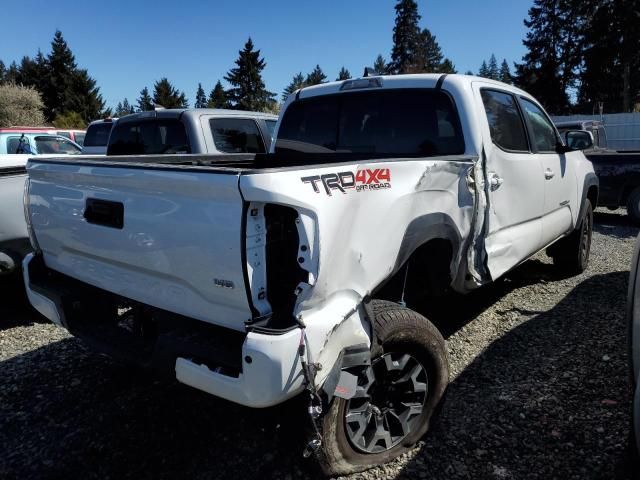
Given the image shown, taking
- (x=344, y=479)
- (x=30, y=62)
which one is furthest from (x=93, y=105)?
(x=344, y=479)

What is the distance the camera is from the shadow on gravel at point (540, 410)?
2504mm

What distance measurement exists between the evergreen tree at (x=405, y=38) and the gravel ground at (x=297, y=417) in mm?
58198

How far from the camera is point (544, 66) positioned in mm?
47625

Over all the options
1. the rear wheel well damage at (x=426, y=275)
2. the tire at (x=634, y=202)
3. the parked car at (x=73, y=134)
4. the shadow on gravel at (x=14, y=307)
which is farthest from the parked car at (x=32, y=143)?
the tire at (x=634, y=202)

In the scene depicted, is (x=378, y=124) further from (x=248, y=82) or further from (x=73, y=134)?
(x=248, y=82)

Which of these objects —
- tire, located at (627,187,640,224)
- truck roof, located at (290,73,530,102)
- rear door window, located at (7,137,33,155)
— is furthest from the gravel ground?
rear door window, located at (7,137,33,155)

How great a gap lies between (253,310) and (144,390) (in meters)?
1.80

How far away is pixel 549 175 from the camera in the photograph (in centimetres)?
443

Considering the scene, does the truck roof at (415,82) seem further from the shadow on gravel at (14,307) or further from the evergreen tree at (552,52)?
the evergreen tree at (552,52)

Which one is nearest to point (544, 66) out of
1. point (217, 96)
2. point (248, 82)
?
point (248, 82)

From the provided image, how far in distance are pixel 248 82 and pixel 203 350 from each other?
56836mm

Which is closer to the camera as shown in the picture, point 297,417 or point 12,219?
point 297,417

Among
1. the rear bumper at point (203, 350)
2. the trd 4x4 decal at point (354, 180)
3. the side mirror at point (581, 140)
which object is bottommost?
the rear bumper at point (203, 350)

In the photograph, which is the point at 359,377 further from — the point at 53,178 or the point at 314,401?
the point at 53,178
